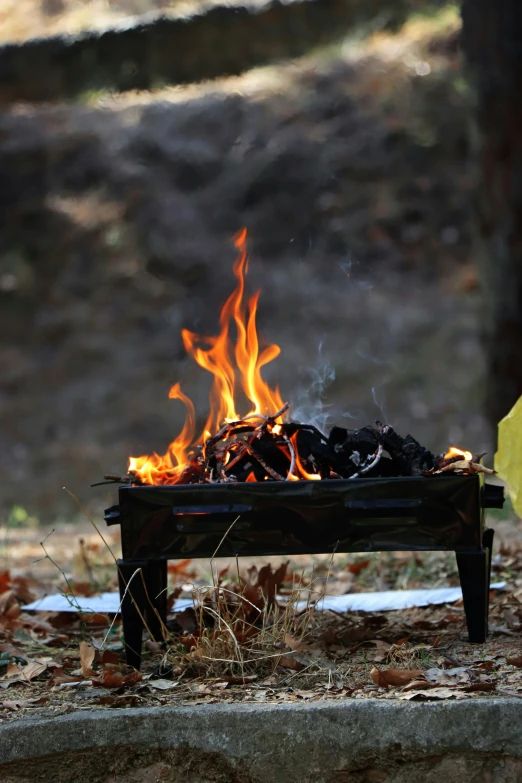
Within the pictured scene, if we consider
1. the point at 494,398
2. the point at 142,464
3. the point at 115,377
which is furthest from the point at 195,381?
the point at 142,464

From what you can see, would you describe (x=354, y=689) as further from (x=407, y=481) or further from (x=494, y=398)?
(x=494, y=398)

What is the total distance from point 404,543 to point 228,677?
70 cm

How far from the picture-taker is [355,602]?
3865 millimetres

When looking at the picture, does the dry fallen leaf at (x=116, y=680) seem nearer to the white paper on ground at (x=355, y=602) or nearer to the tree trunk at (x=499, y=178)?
the white paper on ground at (x=355, y=602)

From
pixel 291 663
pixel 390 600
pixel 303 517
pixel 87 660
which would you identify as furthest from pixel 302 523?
pixel 390 600

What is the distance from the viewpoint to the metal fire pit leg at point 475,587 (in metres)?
2.89

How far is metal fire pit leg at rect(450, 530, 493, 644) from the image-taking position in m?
2.89

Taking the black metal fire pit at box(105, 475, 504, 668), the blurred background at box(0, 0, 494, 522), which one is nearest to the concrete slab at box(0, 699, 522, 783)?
the black metal fire pit at box(105, 475, 504, 668)

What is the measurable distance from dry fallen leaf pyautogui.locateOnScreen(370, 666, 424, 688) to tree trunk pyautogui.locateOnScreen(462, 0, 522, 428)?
4.75m

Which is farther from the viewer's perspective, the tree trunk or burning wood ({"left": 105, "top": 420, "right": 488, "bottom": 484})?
the tree trunk

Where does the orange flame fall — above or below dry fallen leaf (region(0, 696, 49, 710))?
above

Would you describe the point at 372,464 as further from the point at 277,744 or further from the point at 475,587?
the point at 277,744

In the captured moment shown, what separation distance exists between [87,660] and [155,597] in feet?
1.08

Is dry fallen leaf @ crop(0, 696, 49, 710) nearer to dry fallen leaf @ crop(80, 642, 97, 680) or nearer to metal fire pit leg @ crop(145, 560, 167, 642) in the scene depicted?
dry fallen leaf @ crop(80, 642, 97, 680)
